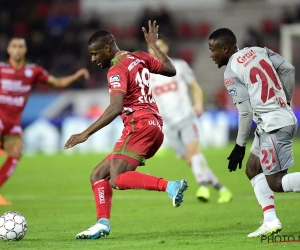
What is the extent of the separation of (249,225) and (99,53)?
2.51 m

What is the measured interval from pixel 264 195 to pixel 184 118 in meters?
4.37

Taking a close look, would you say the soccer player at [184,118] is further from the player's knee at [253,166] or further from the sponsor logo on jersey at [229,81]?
the sponsor logo on jersey at [229,81]

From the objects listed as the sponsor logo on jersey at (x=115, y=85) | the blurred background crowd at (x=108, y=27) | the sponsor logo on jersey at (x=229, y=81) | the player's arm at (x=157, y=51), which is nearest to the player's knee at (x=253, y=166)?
the sponsor logo on jersey at (x=229, y=81)

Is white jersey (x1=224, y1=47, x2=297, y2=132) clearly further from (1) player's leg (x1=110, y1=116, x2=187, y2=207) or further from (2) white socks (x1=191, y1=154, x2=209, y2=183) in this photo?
(2) white socks (x1=191, y1=154, x2=209, y2=183)

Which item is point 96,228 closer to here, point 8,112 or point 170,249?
point 170,249

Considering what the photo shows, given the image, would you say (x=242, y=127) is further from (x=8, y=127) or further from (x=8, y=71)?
(x=8, y=71)

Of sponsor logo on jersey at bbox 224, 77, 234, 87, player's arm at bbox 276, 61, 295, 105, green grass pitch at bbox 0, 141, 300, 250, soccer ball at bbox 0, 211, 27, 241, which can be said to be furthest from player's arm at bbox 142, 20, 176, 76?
soccer ball at bbox 0, 211, 27, 241

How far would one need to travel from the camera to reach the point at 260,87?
274 inches

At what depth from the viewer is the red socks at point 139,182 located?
6.84 m

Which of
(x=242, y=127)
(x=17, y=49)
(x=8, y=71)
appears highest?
(x=17, y=49)

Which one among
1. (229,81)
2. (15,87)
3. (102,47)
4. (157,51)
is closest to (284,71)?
(229,81)

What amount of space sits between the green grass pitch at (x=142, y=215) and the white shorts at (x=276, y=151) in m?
0.67

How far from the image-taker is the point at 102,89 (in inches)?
976

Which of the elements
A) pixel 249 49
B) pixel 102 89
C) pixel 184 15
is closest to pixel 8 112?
pixel 249 49
